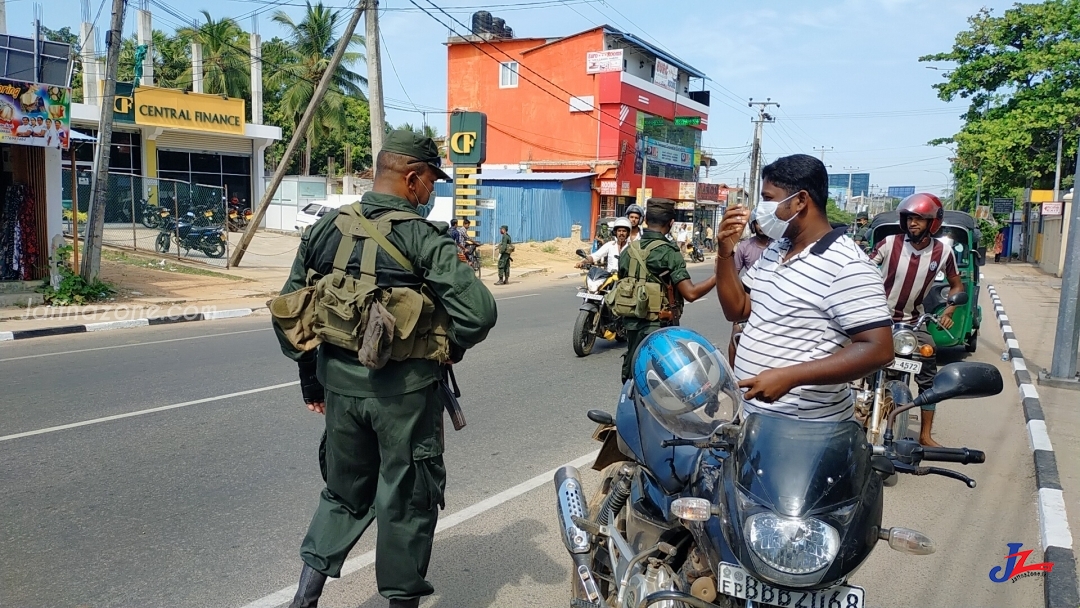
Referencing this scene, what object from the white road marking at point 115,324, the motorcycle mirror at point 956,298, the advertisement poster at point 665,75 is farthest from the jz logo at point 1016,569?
the advertisement poster at point 665,75

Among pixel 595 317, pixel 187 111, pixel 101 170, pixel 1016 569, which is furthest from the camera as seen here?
pixel 187 111

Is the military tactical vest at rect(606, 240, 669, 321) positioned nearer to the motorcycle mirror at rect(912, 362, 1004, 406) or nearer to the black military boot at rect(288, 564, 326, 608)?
the black military boot at rect(288, 564, 326, 608)

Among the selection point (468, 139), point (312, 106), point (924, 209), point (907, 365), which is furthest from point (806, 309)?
point (468, 139)

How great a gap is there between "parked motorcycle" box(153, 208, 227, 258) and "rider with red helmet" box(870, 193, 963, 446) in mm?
17922

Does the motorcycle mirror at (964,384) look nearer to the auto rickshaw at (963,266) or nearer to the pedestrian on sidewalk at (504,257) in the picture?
the auto rickshaw at (963,266)

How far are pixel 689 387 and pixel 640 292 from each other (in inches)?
130

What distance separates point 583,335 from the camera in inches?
377

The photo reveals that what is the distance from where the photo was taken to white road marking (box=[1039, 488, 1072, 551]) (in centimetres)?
421

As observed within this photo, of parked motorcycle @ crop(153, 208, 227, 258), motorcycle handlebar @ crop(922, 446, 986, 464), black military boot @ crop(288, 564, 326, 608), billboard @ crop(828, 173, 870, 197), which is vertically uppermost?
billboard @ crop(828, 173, 870, 197)

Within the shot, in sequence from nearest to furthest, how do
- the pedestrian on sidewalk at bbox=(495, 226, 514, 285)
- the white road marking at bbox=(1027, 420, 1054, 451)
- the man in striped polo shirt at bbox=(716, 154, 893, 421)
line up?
the man in striped polo shirt at bbox=(716, 154, 893, 421), the white road marking at bbox=(1027, 420, 1054, 451), the pedestrian on sidewalk at bbox=(495, 226, 514, 285)

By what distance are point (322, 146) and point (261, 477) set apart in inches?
1643

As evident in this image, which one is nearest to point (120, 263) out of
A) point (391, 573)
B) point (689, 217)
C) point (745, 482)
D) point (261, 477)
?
point (261, 477)

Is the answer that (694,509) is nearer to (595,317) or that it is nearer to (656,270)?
(656,270)

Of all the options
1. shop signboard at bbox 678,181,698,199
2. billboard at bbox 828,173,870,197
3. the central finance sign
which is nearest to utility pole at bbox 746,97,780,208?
shop signboard at bbox 678,181,698,199
